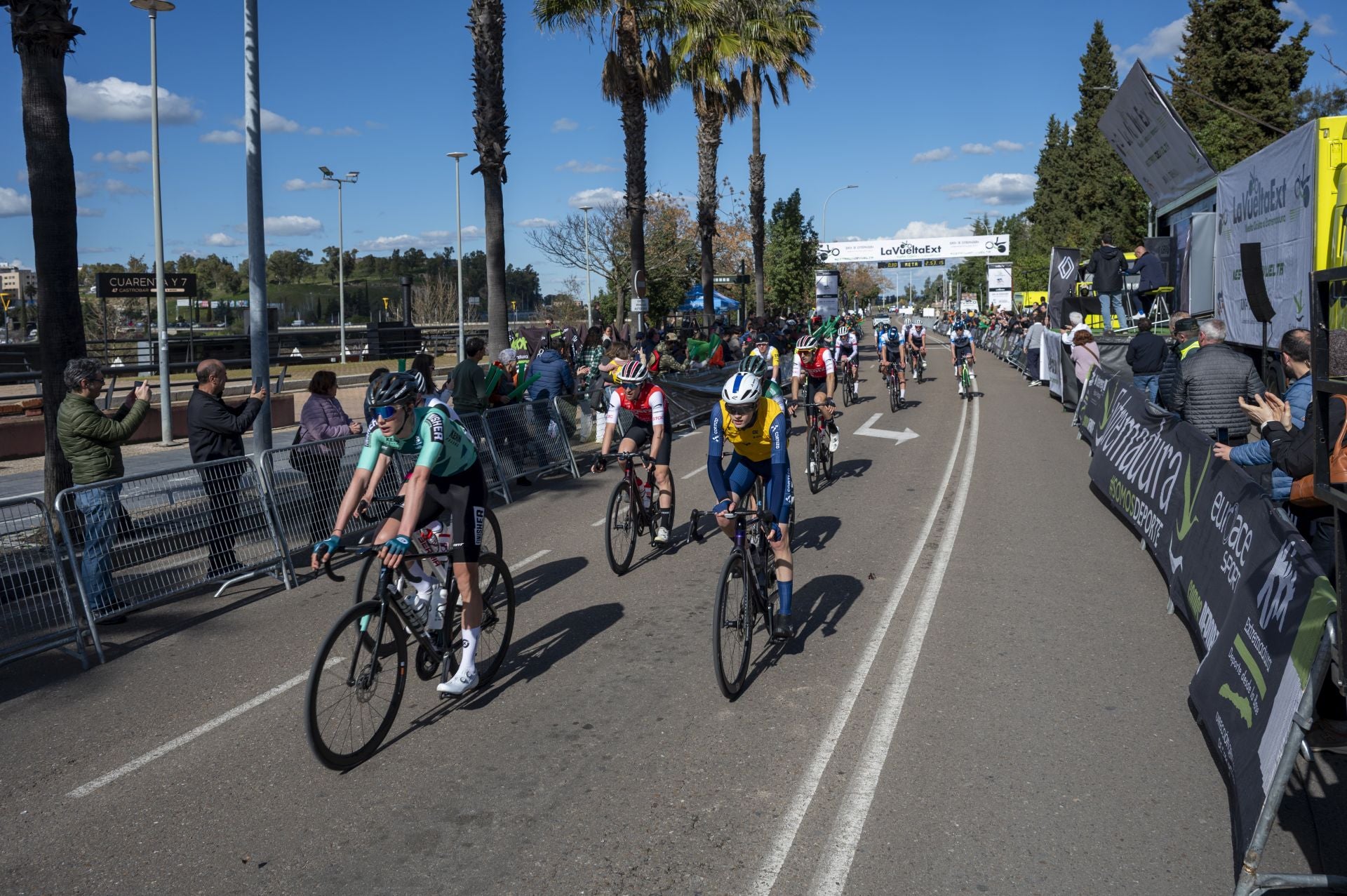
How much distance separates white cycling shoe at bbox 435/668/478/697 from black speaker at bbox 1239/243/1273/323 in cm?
462

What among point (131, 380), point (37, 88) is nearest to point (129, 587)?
point (37, 88)

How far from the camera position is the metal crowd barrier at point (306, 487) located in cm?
910

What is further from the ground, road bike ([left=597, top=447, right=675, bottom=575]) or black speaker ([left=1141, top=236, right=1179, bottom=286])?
black speaker ([left=1141, top=236, right=1179, bottom=286])

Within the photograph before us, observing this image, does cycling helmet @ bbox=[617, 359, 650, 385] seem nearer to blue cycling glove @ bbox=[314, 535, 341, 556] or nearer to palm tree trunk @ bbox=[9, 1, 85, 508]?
blue cycling glove @ bbox=[314, 535, 341, 556]

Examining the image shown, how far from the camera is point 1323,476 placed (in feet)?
13.2

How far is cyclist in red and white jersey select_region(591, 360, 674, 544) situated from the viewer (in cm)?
966

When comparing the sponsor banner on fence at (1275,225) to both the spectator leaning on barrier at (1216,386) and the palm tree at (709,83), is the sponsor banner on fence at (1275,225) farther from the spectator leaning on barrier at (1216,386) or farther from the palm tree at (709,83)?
the palm tree at (709,83)

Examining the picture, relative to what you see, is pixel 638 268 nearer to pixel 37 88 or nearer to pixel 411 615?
pixel 37 88

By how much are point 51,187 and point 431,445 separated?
20.8 ft

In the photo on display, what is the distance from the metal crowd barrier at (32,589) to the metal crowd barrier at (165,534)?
123 mm

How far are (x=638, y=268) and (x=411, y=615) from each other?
66.6ft

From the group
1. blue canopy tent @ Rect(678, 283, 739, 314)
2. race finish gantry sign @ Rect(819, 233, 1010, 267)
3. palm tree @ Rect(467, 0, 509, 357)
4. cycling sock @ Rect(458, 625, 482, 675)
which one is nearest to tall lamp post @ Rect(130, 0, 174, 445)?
→ palm tree @ Rect(467, 0, 509, 357)

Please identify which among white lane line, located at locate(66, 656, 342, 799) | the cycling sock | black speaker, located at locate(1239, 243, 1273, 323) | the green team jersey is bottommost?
white lane line, located at locate(66, 656, 342, 799)

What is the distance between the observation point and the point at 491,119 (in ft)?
56.7
